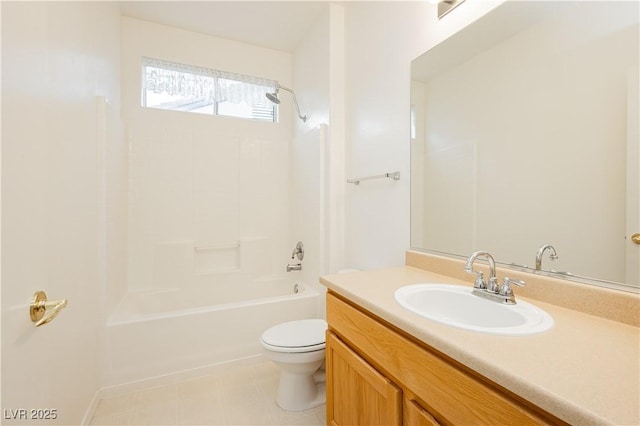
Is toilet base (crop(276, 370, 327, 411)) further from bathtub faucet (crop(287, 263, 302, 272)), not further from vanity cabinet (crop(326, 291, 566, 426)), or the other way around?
bathtub faucet (crop(287, 263, 302, 272))

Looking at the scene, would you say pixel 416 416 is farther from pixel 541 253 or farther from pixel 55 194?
pixel 55 194

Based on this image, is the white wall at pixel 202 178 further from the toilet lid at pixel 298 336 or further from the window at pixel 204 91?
the toilet lid at pixel 298 336

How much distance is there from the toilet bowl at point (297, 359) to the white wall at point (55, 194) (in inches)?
36.5

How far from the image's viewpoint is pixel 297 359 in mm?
1527

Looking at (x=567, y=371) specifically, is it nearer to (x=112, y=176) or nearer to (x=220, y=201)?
(x=112, y=176)

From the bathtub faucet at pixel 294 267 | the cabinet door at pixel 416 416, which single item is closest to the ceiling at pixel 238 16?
the bathtub faucet at pixel 294 267

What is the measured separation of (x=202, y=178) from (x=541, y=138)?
252cm

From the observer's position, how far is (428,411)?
2.56 ft

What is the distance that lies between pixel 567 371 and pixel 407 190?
3.84 feet

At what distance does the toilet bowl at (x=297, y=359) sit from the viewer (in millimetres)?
1534

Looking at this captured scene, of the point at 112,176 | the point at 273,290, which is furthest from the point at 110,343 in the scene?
the point at 273,290

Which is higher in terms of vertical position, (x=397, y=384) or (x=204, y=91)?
(x=204, y=91)

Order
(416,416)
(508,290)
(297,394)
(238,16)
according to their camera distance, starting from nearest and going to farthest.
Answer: (416,416) → (508,290) → (297,394) → (238,16)

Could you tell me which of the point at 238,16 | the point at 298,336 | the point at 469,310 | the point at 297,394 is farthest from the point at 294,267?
the point at 238,16
